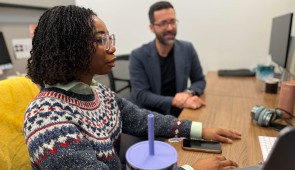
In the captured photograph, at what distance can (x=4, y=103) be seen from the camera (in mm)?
835

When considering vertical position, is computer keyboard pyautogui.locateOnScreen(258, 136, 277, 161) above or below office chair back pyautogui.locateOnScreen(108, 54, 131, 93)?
above

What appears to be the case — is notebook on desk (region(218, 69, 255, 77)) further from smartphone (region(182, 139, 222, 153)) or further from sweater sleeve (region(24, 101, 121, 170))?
sweater sleeve (region(24, 101, 121, 170))

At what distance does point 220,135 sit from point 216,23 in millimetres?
1723

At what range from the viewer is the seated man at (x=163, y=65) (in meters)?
1.79

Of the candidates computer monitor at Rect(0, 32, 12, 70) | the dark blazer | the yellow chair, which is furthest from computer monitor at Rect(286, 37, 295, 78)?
computer monitor at Rect(0, 32, 12, 70)

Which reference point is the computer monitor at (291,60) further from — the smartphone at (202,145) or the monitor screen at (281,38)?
the smartphone at (202,145)

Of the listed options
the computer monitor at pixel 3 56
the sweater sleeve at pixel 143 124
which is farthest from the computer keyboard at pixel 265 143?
the computer monitor at pixel 3 56

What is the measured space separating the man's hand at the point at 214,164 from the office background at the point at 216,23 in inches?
71.9

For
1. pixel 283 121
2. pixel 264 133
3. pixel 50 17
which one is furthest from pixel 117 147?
pixel 283 121

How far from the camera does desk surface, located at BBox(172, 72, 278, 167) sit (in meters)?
0.91

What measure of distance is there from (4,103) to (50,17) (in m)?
0.34

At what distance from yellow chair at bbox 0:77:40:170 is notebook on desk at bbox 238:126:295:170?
71cm

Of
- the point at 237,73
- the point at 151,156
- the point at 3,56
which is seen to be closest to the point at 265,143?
the point at 151,156

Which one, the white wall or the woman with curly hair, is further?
the white wall
